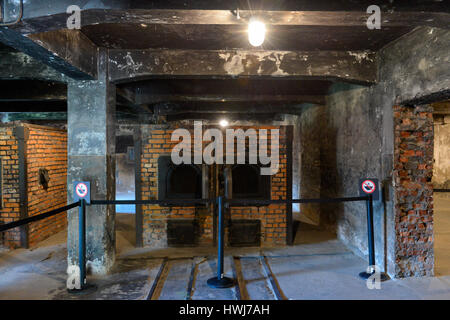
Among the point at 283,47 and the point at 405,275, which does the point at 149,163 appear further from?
the point at 405,275

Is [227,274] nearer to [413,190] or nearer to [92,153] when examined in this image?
[92,153]

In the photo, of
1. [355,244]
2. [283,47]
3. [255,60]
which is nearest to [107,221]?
[255,60]

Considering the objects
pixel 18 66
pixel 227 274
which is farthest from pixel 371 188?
pixel 18 66

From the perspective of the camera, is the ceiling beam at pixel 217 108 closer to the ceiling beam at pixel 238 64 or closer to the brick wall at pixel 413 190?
the ceiling beam at pixel 238 64

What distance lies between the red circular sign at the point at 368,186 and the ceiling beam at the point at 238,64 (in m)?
1.25

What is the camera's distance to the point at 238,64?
338cm

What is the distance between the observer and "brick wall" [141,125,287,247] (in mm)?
4531

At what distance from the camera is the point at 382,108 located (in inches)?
133

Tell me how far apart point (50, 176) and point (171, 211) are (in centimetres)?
271

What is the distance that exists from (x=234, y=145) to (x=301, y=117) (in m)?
3.24

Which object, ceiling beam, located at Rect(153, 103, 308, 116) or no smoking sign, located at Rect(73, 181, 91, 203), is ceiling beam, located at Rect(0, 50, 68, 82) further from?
ceiling beam, located at Rect(153, 103, 308, 116)

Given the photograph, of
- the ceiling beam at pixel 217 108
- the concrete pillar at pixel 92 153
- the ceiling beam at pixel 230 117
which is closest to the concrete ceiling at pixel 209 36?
the concrete pillar at pixel 92 153

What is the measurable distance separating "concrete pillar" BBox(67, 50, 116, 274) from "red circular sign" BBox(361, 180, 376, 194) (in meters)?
2.99

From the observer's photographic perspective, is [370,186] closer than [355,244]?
Yes
